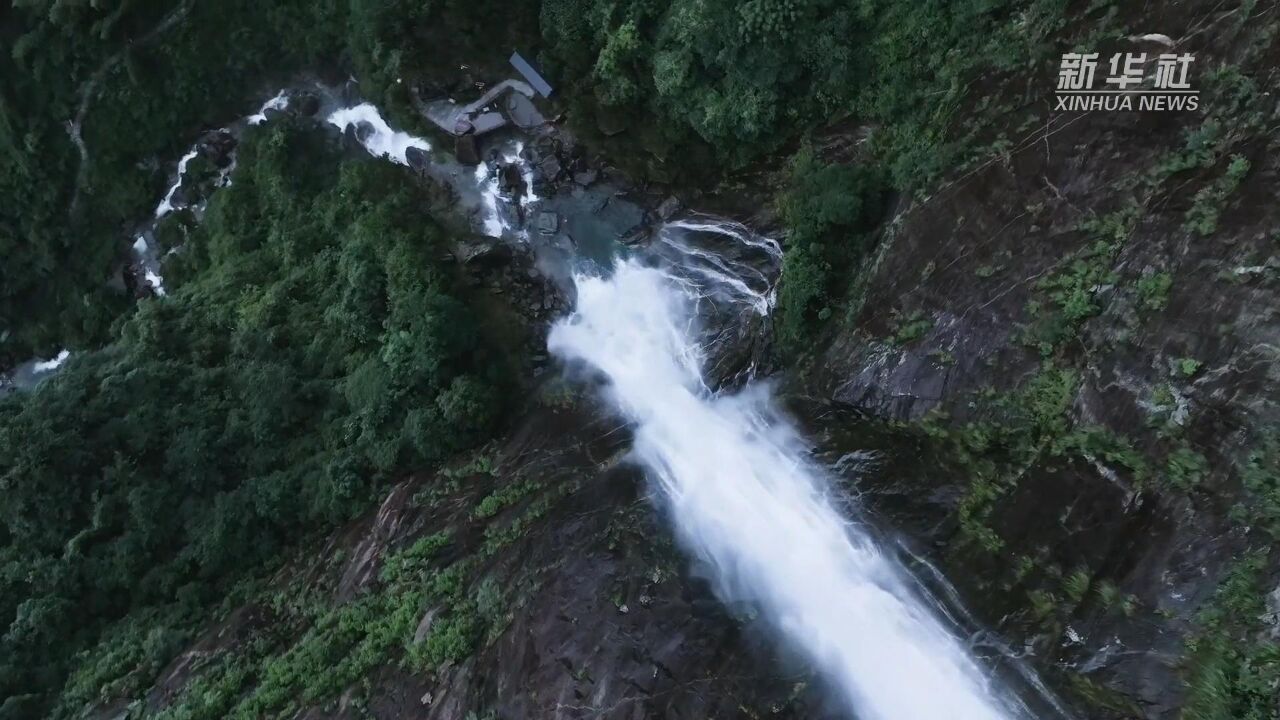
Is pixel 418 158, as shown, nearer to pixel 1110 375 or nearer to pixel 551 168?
pixel 551 168

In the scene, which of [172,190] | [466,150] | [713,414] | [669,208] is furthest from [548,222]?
[172,190]

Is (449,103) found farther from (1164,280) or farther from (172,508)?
(1164,280)

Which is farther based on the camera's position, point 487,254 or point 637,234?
point 487,254

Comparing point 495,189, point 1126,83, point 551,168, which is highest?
point 1126,83

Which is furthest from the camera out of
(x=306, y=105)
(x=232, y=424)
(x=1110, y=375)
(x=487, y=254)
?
(x=306, y=105)

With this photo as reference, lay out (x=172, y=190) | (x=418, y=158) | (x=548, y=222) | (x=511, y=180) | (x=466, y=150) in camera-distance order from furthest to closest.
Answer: (x=172, y=190) < (x=418, y=158) < (x=466, y=150) < (x=511, y=180) < (x=548, y=222)

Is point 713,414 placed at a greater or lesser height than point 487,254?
lesser

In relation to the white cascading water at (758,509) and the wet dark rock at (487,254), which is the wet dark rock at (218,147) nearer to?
the wet dark rock at (487,254)
